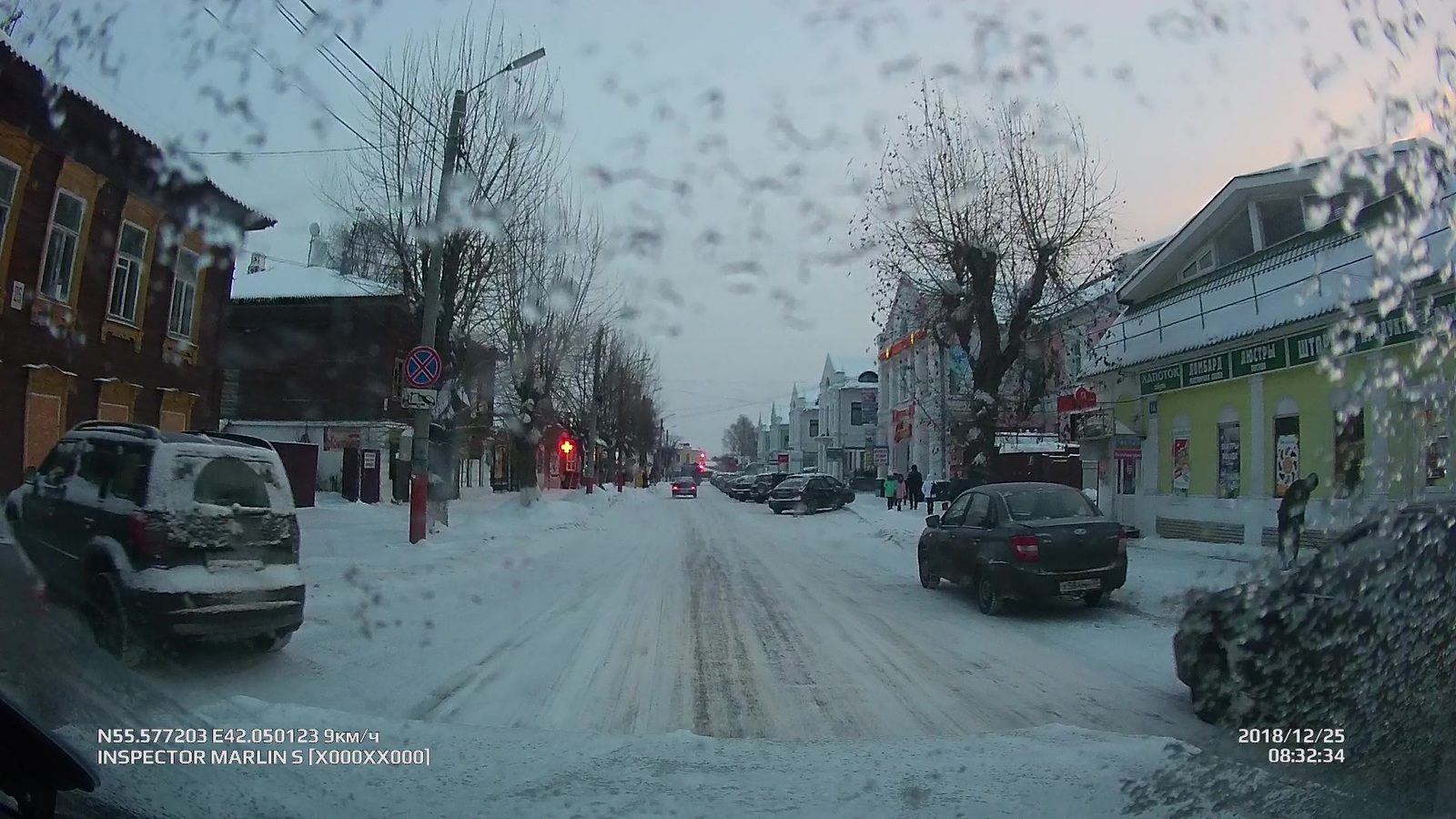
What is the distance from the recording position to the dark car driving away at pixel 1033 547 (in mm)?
10133

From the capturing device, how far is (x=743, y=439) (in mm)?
165500

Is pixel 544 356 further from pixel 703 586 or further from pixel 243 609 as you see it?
pixel 243 609

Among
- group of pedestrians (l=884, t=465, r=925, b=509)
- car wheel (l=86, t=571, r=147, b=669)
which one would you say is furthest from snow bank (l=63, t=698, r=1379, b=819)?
group of pedestrians (l=884, t=465, r=925, b=509)

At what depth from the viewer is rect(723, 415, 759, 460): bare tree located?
159 metres

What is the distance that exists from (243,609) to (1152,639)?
7525 millimetres

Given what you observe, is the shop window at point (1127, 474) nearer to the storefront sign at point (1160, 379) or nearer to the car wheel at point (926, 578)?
the car wheel at point (926, 578)

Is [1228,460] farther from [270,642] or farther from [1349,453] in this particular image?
[270,642]

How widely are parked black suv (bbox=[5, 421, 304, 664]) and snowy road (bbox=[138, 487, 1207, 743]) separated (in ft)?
1.25

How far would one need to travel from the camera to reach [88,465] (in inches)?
252

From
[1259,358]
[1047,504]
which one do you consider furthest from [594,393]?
[1259,358]

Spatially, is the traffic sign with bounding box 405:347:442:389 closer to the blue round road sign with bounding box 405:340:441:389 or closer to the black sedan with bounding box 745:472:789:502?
the blue round road sign with bounding box 405:340:441:389

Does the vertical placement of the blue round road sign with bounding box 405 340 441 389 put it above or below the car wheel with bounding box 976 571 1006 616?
above

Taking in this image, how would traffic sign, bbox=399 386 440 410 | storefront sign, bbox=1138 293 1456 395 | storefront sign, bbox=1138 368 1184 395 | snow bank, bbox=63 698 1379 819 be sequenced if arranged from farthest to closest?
traffic sign, bbox=399 386 440 410, storefront sign, bbox=1138 368 1184 395, storefront sign, bbox=1138 293 1456 395, snow bank, bbox=63 698 1379 819

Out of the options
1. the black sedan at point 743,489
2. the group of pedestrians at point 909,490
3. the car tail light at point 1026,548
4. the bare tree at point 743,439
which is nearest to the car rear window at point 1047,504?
the car tail light at point 1026,548
